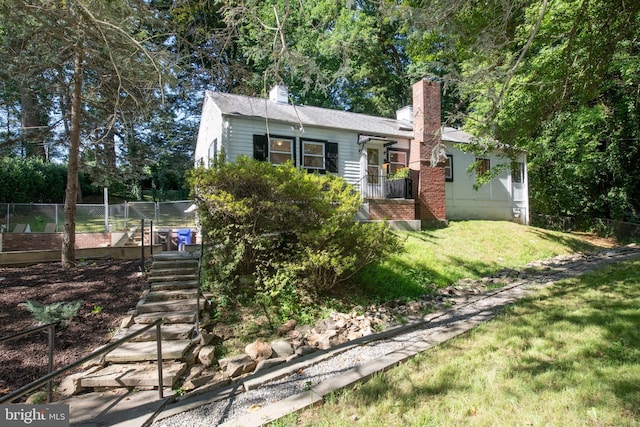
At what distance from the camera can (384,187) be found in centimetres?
1355

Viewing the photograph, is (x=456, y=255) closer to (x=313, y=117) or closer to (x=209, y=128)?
(x=313, y=117)

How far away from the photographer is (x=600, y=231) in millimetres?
17844

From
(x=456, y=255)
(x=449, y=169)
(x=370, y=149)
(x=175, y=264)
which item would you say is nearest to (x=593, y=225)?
(x=449, y=169)

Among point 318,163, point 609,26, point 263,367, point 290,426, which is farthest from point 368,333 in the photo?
point 318,163

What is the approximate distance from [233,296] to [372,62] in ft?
69.8

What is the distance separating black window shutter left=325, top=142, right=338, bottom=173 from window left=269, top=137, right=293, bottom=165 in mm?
1523

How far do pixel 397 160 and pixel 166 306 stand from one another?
12092 mm

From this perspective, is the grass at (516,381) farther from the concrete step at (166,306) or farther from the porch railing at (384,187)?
the porch railing at (384,187)

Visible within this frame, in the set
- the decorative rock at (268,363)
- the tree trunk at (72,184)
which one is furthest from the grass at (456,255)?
the tree trunk at (72,184)

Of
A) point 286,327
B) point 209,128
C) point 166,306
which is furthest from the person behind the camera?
point 209,128

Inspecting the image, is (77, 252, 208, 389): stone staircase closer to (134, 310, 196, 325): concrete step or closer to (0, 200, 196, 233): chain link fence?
(134, 310, 196, 325): concrete step

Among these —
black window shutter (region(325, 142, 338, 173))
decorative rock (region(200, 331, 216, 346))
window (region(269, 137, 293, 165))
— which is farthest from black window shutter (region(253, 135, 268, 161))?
decorative rock (region(200, 331, 216, 346))

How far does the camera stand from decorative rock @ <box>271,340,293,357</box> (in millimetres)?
4496

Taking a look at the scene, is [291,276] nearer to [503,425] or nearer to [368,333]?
[368,333]
